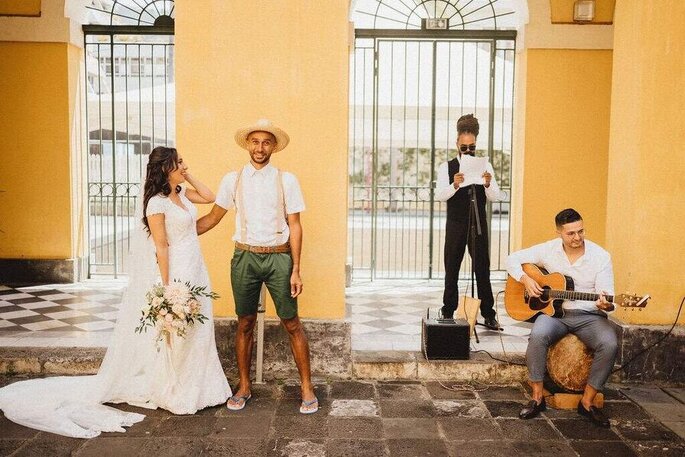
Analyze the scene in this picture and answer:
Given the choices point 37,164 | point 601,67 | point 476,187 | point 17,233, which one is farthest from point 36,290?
point 601,67

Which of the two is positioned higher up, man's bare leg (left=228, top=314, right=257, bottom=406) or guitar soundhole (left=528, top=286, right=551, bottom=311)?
guitar soundhole (left=528, top=286, right=551, bottom=311)

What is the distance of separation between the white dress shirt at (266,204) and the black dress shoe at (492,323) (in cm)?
257

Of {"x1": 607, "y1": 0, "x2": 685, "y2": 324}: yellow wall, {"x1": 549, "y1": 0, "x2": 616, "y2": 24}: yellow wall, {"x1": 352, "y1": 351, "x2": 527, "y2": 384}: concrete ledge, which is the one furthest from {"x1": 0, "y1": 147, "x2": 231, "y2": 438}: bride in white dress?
{"x1": 549, "y1": 0, "x2": 616, "y2": 24}: yellow wall

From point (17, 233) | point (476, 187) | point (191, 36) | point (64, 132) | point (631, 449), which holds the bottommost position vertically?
point (631, 449)

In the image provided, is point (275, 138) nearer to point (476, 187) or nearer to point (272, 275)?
point (272, 275)

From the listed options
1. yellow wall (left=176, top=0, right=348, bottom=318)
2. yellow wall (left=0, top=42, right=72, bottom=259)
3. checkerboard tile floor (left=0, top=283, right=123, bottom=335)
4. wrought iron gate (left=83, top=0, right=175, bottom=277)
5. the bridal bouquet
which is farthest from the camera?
wrought iron gate (left=83, top=0, right=175, bottom=277)

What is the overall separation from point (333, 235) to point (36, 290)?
4538 millimetres

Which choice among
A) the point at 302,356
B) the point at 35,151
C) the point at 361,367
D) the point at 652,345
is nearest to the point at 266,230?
the point at 302,356

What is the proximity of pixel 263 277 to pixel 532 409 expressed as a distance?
2.07 metres

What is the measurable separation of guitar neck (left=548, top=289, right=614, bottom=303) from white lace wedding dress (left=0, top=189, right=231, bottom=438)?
8.00ft

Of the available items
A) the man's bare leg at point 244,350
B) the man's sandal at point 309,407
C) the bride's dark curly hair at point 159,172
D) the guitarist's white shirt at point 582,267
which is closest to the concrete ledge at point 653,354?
the guitarist's white shirt at point 582,267

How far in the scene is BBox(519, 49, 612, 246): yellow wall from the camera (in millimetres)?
8039

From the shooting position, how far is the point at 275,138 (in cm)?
457

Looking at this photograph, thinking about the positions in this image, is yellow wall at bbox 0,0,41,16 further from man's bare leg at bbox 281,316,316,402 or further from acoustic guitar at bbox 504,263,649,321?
acoustic guitar at bbox 504,263,649,321
